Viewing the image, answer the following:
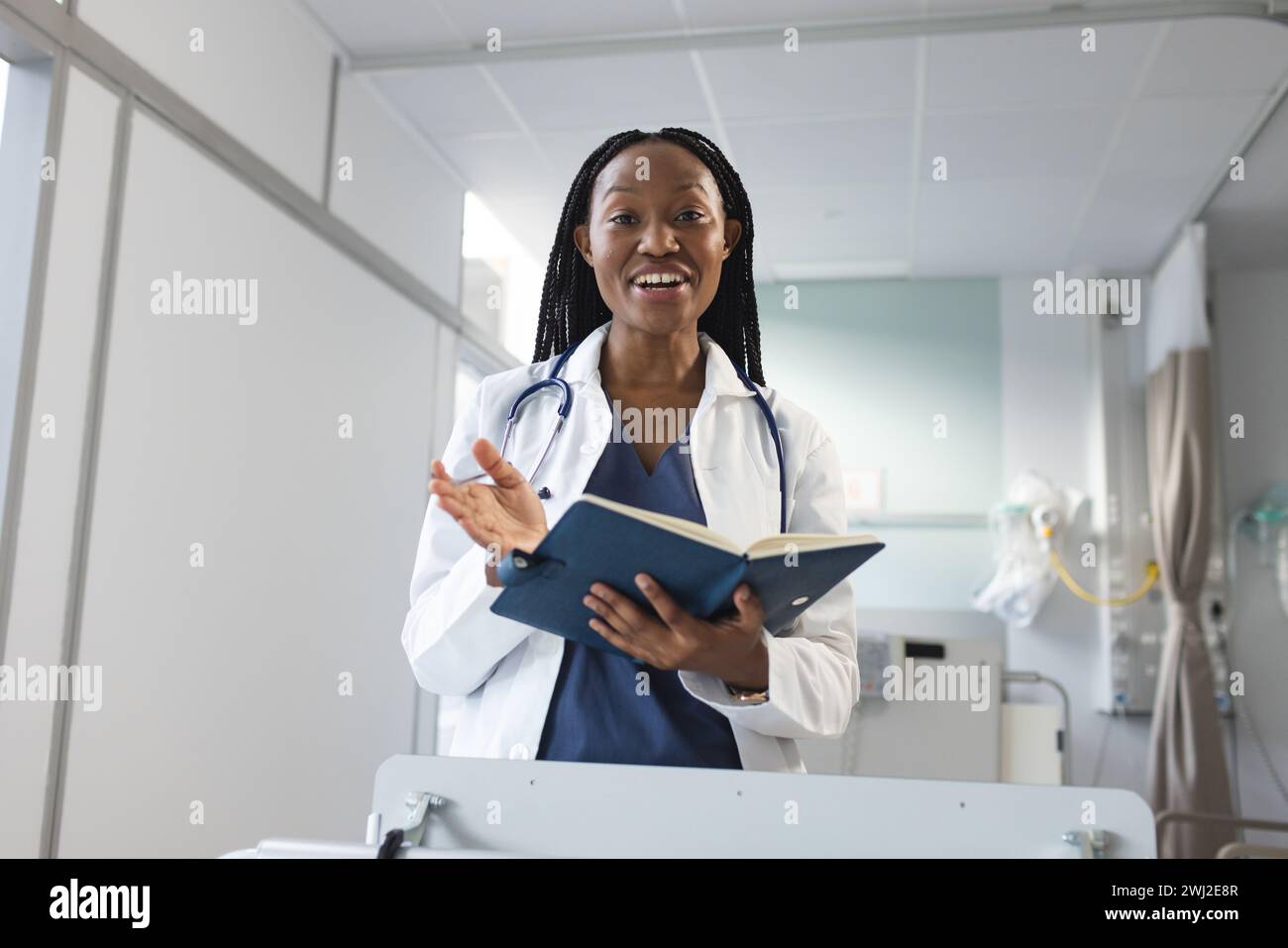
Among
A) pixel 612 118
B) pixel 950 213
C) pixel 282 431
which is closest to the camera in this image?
pixel 282 431

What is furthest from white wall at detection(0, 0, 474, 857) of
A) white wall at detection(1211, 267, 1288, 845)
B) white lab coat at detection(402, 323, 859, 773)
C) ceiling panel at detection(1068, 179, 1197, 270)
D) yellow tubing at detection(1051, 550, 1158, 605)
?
white wall at detection(1211, 267, 1288, 845)

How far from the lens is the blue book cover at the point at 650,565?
960 mm

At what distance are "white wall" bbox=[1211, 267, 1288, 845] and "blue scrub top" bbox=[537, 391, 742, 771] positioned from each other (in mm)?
4472

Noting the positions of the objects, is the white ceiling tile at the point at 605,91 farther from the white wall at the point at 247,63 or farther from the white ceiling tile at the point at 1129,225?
the white ceiling tile at the point at 1129,225

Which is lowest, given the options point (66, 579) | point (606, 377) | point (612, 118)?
point (66, 579)

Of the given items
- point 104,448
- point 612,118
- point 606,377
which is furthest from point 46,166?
point 612,118

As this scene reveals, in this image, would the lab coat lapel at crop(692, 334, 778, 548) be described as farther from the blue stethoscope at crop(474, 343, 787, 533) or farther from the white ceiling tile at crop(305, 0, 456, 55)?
the white ceiling tile at crop(305, 0, 456, 55)

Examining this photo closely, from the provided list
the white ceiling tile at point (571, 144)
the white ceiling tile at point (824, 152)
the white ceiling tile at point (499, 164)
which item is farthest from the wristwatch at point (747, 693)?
the white ceiling tile at point (499, 164)

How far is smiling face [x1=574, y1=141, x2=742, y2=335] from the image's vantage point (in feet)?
4.49

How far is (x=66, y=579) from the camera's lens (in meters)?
2.26

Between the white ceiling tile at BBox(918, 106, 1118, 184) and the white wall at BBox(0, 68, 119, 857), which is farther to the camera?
the white ceiling tile at BBox(918, 106, 1118, 184)
